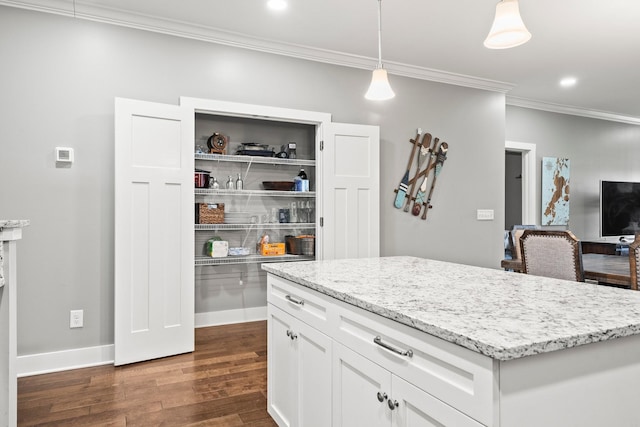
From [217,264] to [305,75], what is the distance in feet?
6.49

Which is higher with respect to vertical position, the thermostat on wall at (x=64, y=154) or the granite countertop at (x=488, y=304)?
the thermostat on wall at (x=64, y=154)

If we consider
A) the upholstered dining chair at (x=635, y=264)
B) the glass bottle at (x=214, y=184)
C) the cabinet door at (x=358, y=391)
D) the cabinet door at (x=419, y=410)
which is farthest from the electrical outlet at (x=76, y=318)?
the upholstered dining chair at (x=635, y=264)

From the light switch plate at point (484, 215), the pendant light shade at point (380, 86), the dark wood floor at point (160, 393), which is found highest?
the pendant light shade at point (380, 86)

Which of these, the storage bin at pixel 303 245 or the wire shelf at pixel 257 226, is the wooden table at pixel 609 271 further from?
the wire shelf at pixel 257 226

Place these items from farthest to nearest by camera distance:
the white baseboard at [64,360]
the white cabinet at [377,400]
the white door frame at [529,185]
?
the white door frame at [529,185]
the white baseboard at [64,360]
the white cabinet at [377,400]

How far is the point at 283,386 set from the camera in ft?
6.41

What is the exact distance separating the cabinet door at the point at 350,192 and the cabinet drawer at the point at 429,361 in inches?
95.3

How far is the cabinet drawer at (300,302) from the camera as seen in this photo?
5.33ft

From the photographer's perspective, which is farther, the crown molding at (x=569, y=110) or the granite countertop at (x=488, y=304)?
the crown molding at (x=569, y=110)

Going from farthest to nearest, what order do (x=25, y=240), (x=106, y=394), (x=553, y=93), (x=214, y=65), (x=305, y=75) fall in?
(x=553, y=93) < (x=305, y=75) < (x=214, y=65) < (x=25, y=240) < (x=106, y=394)

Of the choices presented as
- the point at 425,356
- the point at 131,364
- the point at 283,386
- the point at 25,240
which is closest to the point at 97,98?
the point at 25,240

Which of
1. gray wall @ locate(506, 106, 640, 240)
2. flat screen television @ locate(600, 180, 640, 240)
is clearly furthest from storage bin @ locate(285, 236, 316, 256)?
flat screen television @ locate(600, 180, 640, 240)

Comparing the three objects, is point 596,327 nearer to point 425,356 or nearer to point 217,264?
point 425,356

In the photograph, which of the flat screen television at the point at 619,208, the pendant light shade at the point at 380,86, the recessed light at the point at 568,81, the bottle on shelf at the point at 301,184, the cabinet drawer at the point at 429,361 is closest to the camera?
the cabinet drawer at the point at 429,361
